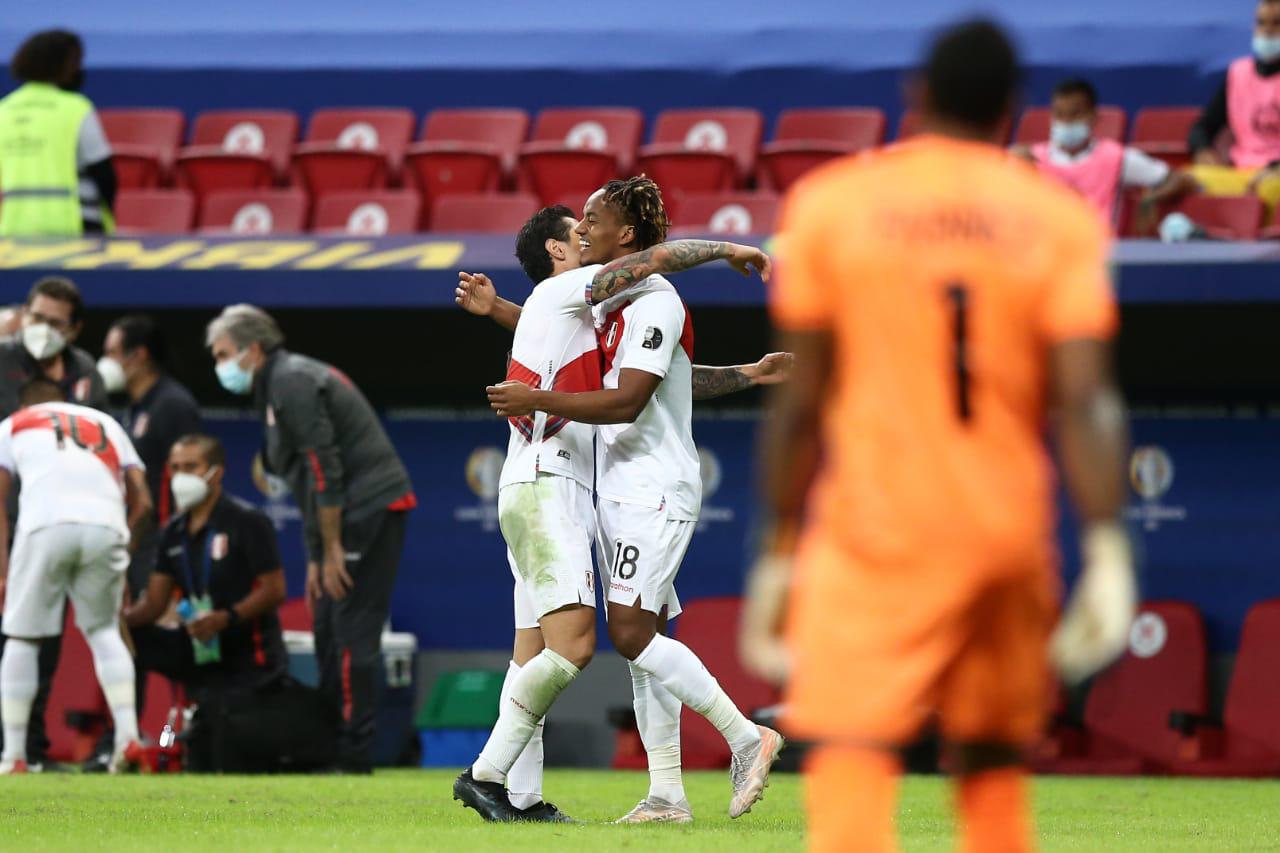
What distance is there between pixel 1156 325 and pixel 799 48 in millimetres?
5751

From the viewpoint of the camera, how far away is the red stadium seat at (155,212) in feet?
39.7

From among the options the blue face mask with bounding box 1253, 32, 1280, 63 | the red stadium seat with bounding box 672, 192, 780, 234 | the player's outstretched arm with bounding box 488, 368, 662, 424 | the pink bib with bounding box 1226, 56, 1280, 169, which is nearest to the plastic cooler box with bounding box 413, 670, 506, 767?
the red stadium seat with bounding box 672, 192, 780, 234

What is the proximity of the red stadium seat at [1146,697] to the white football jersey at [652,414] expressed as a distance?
4.54m

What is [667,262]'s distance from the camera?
18.5 ft

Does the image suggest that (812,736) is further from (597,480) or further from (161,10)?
(161,10)

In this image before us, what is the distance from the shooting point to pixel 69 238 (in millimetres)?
10531

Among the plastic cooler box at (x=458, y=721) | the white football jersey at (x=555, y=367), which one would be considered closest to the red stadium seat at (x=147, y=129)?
the plastic cooler box at (x=458, y=721)

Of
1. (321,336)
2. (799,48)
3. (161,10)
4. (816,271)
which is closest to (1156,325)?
(321,336)

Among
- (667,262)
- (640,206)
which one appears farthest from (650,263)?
(640,206)

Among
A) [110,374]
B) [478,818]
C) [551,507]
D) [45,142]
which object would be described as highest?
[45,142]

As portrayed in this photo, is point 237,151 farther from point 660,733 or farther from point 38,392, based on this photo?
point 660,733

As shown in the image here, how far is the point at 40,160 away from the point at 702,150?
3.95 m

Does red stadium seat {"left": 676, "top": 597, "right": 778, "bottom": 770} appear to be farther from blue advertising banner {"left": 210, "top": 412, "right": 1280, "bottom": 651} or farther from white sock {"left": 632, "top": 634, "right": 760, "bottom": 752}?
white sock {"left": 632, "top": 634, "right": 760, "bottom": 752}

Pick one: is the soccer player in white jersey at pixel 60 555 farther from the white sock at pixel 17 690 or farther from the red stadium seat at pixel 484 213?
the red stadium seat at pixel 484 213
